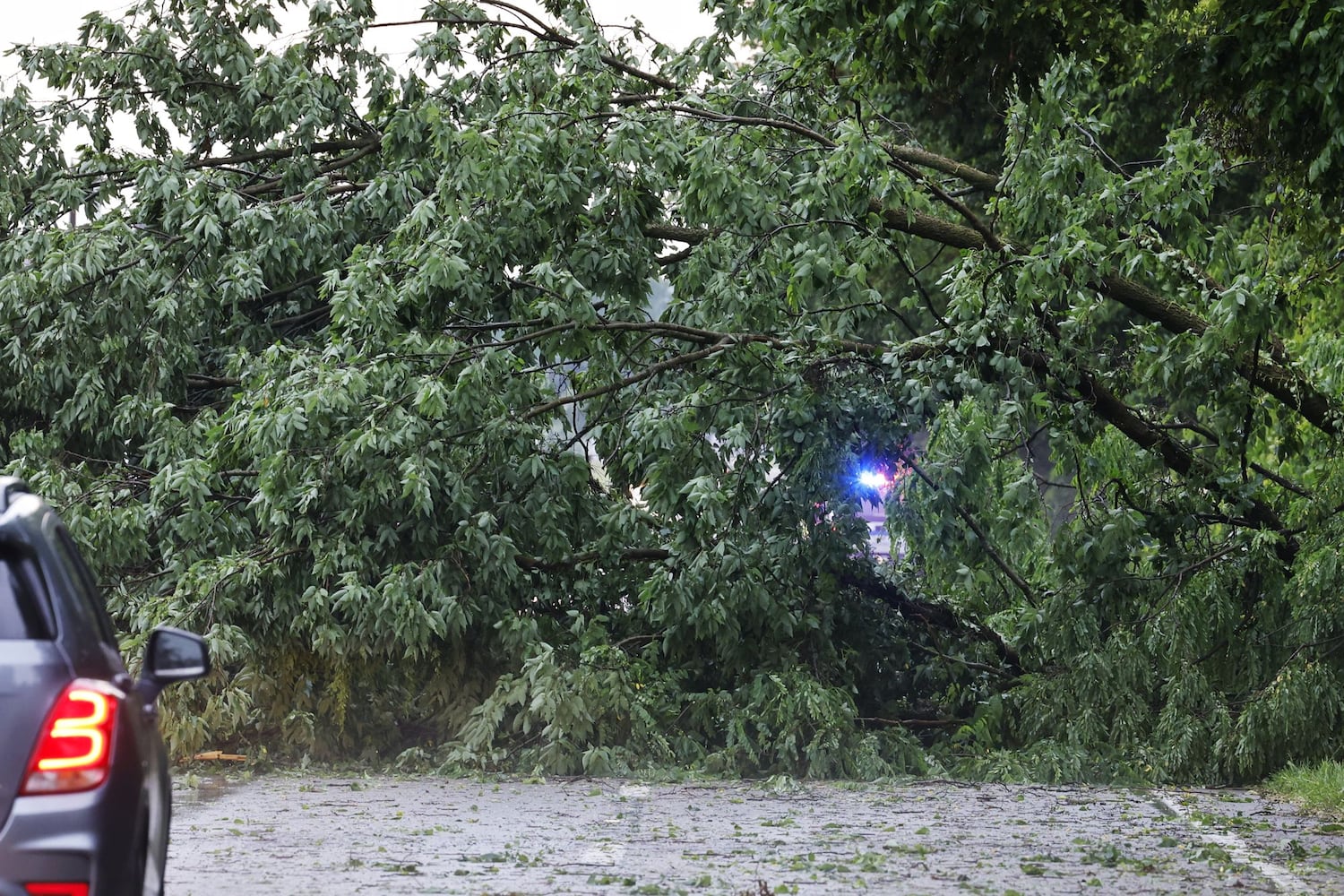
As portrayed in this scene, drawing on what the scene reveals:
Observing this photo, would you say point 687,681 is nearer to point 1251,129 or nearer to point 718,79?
point 718,79

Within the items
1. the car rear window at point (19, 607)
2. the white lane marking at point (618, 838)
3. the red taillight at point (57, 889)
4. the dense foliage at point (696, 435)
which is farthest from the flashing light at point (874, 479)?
the red taillight at point (57, 889)

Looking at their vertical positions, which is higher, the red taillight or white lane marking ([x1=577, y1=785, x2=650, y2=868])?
white lane marking ([x1=577, y1=785, x2=650, y2=868])

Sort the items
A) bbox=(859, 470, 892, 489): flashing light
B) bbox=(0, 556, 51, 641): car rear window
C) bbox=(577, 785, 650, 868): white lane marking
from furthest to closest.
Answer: bbox=(859, 470, 892, 489): flashing light → bbox=(577, 785, 650, 868): white lane marking → bbox=(0, 556, 51, 641): car rear window

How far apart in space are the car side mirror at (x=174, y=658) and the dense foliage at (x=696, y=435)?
19.4ft

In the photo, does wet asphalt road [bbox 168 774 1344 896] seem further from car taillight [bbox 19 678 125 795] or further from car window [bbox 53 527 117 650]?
car taillight [bbox 19 678 125 795]

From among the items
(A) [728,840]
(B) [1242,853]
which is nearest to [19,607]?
(A) [728,840]

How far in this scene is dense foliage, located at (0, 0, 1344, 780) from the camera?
11.2m

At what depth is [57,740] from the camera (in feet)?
12.6

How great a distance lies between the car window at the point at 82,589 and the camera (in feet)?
14.3

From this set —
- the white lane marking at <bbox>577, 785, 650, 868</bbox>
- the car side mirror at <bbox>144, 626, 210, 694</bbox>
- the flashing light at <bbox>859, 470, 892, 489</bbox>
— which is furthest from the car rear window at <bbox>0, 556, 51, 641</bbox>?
the flashing light at <bbox>859, 470, 892, 489</bbox>

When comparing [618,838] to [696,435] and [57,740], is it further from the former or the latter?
[57,740]

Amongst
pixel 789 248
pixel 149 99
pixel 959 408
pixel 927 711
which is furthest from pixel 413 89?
pixel 927 711

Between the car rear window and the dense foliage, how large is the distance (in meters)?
6.85

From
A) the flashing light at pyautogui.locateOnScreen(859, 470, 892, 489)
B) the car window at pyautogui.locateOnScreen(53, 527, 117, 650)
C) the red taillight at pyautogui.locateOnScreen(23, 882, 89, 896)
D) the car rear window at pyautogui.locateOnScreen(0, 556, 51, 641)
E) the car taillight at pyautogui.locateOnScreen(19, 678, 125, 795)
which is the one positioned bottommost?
the red taillight at pyautogui.locateOnScreen(23, 882, 89, 896)
